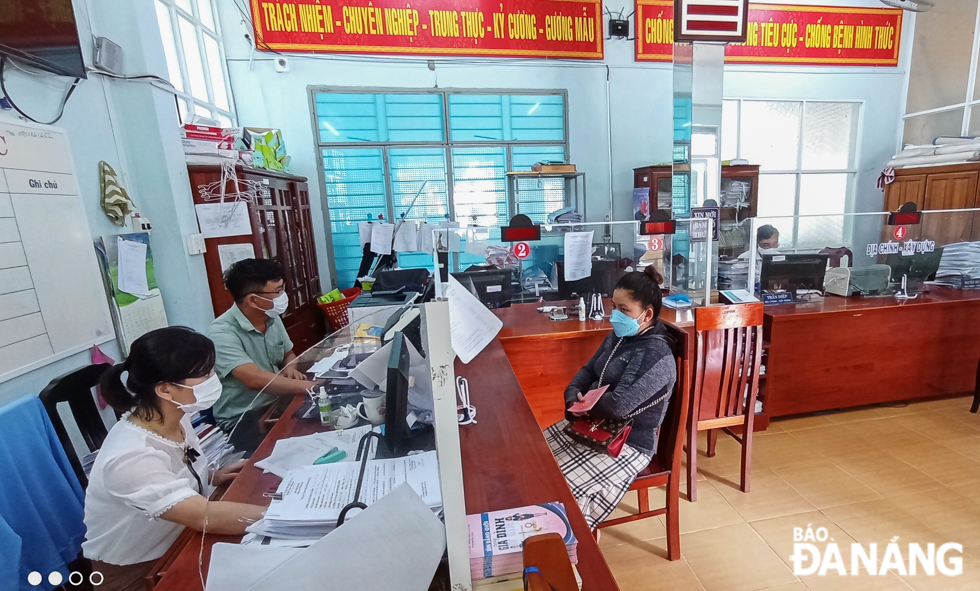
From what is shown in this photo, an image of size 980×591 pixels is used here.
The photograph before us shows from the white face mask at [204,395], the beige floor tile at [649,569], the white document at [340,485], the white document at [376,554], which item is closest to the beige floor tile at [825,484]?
the beige floor tile at [649,569]

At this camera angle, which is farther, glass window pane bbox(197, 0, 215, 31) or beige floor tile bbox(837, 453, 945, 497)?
glass window pane bbox(197, 0, 215, 31)

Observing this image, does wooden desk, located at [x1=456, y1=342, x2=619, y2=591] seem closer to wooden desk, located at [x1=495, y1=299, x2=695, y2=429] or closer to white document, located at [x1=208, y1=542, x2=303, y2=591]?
white document, located at [x1=208, y1=542, x2=303, y2=591]

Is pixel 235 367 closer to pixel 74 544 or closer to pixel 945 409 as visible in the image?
pixel 74 544

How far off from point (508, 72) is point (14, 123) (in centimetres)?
411

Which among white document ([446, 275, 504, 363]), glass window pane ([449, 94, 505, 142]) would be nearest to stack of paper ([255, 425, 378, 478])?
white document ([446, 275, 504, 363])

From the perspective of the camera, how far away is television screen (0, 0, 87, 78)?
4.64 feet

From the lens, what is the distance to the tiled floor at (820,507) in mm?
1576

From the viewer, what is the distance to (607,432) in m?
1.54

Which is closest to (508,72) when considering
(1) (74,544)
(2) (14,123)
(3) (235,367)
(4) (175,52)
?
(4) (175,52)

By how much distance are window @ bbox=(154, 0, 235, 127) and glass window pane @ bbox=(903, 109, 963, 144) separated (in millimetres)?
7904

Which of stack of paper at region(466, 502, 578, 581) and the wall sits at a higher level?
the wall

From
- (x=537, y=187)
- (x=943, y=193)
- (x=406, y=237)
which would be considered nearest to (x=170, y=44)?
(x=406, y=237)

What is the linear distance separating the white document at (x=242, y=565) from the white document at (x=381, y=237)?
137 inches

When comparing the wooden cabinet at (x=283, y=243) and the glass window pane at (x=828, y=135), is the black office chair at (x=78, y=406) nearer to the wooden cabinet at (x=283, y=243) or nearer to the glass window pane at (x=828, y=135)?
the wooden cabinet at (x=283, y=243)
